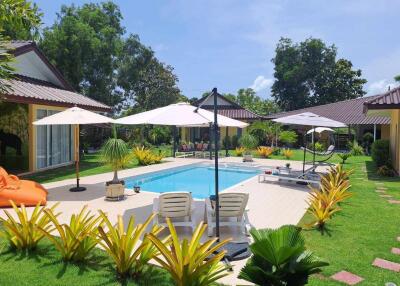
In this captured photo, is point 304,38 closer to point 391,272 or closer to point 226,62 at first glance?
point 226,62

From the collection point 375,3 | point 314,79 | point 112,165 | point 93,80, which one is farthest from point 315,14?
point 314,79

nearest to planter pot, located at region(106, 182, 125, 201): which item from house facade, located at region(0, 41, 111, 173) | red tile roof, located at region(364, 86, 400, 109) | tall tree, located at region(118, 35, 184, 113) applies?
house facade, located at region(0, 41, 111, 173)

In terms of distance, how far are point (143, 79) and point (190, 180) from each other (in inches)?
1303

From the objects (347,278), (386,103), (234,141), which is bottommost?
(347,278)

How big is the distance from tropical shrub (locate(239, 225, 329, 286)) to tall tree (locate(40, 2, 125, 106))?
97.3ft

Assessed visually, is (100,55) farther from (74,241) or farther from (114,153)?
(74,241)

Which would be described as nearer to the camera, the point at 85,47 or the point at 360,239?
the point at 360,239

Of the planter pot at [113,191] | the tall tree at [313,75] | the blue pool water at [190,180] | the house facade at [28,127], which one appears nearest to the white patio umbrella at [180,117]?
the planter pot at [113,191]

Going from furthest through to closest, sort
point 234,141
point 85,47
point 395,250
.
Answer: point 234,141 → point 85,47 → point 395,250

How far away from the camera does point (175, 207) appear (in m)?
7.55

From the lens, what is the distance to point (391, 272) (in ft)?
17.8

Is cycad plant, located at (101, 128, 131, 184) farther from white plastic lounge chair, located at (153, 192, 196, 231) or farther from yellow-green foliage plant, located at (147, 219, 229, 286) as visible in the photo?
yellow-green foliage plant, located at (147, 219, 229, 286)

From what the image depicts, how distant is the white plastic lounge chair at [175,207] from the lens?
748 centimetres

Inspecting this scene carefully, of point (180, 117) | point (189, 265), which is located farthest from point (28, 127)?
point (189, 265)
